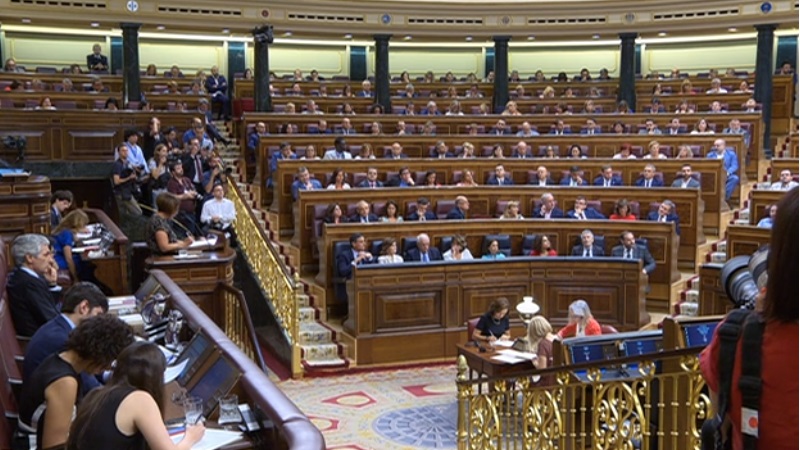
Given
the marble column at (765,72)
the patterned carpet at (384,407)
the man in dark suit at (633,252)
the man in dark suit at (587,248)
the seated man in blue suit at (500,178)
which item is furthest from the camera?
the marble column at (765,72)

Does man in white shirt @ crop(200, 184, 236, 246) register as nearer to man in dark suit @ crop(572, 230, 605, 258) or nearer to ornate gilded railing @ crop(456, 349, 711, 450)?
man in dark suit @ crop(572, 230, 605, 258)

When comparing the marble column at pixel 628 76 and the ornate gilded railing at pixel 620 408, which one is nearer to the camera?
the ornate gilded railing at pixel 620 408

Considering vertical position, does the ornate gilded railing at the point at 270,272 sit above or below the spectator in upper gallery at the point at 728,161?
below

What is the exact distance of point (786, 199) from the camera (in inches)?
58.8

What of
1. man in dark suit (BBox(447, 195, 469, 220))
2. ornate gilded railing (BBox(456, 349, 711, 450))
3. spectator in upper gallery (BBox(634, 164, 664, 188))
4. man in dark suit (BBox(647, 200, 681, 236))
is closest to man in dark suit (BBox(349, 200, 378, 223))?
man in dark suit (BBox(447, 195, 469, 220))

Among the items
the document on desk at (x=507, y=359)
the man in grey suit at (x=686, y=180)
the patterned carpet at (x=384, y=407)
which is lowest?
the patterned carpet at (x=384, y=407)

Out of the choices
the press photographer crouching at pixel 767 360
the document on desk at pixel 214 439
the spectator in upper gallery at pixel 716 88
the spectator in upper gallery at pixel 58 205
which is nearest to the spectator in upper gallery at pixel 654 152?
the spectator in upper gallery at pixel 716 88

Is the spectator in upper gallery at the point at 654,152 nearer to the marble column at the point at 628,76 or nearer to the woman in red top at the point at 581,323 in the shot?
the marble column at the point at 628,76

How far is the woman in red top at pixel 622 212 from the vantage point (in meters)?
9.36

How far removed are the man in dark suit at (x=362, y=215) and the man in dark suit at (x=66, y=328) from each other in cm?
550

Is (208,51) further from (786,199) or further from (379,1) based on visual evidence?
(786,199)

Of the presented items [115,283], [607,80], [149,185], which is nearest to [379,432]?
[115,283]

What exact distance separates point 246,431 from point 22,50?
1750cm

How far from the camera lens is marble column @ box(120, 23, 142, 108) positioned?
13570mm
